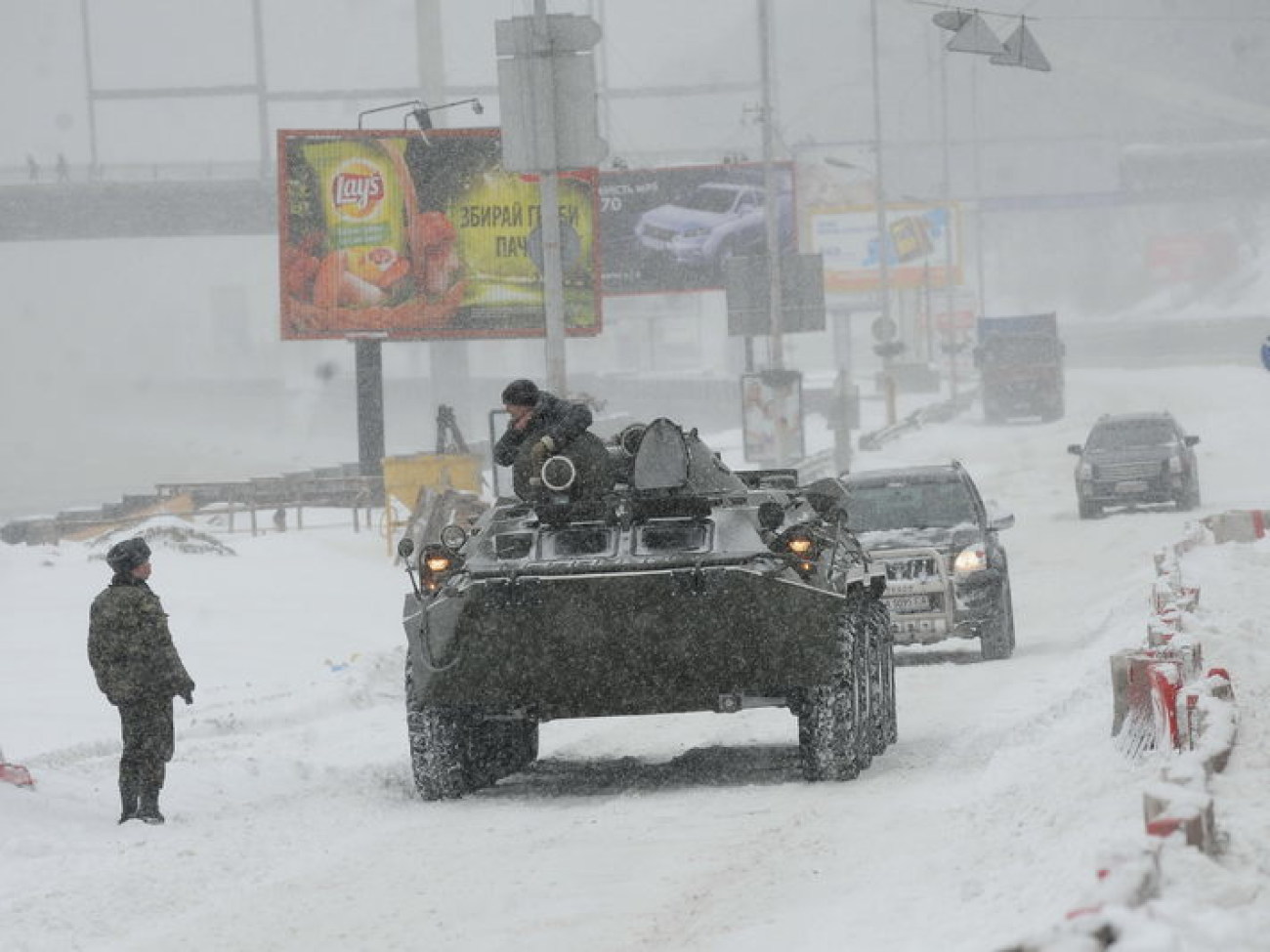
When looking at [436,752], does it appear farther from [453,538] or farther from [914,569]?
[914,569]

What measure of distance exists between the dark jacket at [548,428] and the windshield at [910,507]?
7382 millimetres

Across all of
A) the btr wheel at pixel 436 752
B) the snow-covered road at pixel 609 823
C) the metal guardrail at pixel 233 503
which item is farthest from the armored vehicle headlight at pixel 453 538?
the metal guardrail at pixel 233 503

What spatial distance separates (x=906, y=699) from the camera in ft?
53.3

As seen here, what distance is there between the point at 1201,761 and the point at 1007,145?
173 meters

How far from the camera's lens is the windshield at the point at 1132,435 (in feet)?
121

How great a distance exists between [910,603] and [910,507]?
5.17ft

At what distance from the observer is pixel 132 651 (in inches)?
462

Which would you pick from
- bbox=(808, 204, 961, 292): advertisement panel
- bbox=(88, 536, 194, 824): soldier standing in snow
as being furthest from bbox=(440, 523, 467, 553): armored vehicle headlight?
bbox=(808, 204, 961, 292): advertisement panel

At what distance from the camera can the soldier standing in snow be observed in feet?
38.3

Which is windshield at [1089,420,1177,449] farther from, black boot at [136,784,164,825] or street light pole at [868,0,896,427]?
black boot at [136,784,164,825]

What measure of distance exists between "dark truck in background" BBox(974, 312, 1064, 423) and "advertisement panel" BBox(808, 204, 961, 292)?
17.1 meters

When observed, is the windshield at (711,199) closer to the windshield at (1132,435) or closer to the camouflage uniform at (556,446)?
the windshield at (1132,435)

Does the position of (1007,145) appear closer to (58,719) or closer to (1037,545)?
(1037,545)

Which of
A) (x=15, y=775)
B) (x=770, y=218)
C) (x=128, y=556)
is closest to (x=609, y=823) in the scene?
(x=128, y=556)
